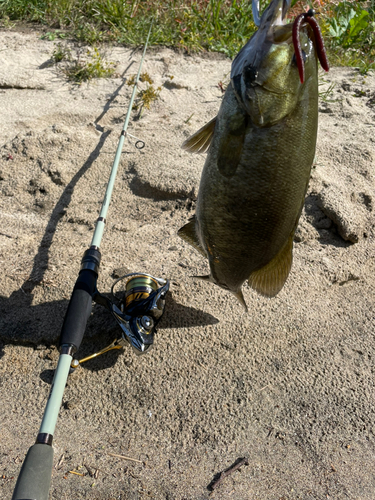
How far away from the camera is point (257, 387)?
2.43 meters

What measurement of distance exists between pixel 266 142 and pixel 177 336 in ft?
4.60

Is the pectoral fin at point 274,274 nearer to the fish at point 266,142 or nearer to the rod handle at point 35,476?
the fish at point 266,142

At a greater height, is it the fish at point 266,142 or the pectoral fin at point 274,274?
the fish at point 266,142

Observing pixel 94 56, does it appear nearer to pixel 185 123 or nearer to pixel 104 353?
pixel 185 123

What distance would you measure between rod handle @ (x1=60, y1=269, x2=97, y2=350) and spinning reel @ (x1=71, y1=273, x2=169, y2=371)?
0.07 meters

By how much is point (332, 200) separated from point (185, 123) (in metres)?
1.59

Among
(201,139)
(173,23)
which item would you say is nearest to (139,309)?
(201,139)

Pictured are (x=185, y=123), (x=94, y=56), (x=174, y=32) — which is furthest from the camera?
(x=174, y=32)

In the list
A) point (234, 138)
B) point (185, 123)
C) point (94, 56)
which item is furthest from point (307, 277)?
point (94, 56)

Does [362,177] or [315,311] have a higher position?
[362,177]

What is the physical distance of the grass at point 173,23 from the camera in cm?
516

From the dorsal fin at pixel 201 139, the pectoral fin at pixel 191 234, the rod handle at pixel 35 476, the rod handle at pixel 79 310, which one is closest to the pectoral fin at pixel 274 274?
the pectoral fin at pixel 191 234

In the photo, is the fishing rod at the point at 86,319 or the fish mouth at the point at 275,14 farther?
the fishing rod at the point at 86,319

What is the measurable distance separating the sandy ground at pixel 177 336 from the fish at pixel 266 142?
37.7 inches
